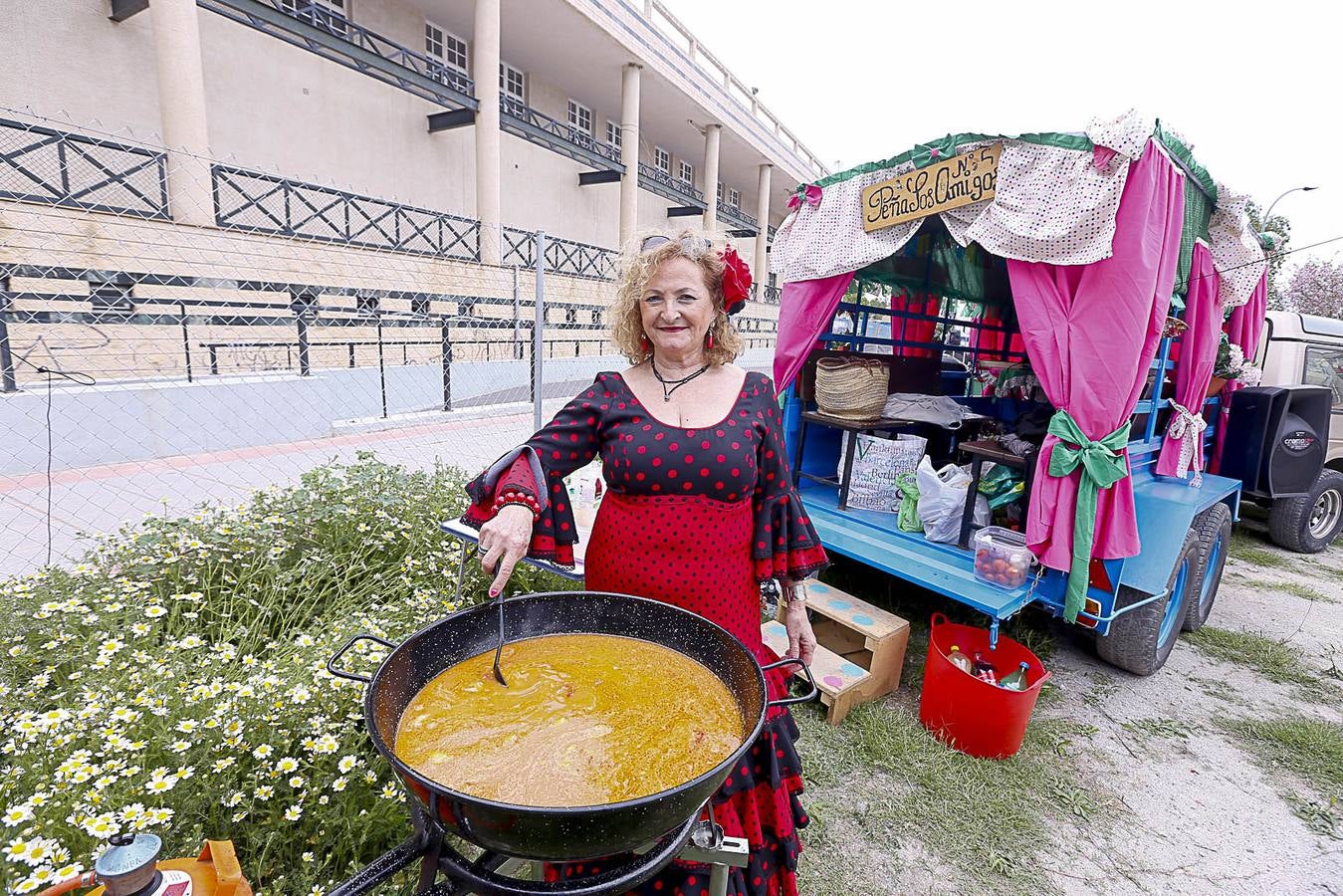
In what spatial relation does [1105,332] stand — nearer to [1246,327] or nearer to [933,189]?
[933,189]

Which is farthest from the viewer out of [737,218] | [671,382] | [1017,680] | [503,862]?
[737,218]

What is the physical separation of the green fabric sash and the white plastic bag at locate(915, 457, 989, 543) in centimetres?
62

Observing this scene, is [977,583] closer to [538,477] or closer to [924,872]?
[924,872]

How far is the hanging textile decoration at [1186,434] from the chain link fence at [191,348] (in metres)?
4.17

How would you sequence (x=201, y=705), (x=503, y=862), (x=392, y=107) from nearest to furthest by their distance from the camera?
(x=503, y=862) < (x=201, y=705) < (x=392, y=107)

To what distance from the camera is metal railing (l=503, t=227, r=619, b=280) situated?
43.0 ft

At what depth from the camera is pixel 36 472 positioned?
380 centimetres

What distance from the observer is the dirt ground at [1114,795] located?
2232 millimetres

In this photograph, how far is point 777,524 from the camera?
67.2 inches

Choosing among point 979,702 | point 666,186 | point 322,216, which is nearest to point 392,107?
point 322,216

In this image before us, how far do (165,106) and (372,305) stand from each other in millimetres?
3212

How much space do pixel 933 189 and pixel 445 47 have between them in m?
13.2

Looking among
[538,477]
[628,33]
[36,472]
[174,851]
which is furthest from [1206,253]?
[628,33]

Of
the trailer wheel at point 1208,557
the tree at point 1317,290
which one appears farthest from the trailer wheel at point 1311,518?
the tree at point 1317,290
